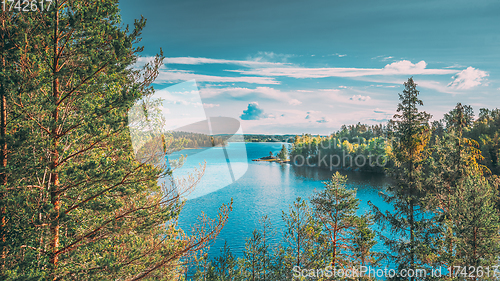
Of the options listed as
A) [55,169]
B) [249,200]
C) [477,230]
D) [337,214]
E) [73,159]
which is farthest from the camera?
[249,200]

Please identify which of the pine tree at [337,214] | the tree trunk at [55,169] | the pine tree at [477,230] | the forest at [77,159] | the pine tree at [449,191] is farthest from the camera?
the pine tree at [337,214]

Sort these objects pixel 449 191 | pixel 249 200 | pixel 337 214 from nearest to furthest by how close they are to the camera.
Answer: pixel 449 191 → pixel 337 214 → pixel 249 200

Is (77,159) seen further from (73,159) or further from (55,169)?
(55,169)

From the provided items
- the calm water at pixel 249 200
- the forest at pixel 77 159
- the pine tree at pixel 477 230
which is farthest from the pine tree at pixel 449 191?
the calm water at pixel 249 200

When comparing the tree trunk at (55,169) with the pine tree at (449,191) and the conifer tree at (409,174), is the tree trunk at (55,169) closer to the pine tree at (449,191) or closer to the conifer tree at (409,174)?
the conifer tree at (409,174)

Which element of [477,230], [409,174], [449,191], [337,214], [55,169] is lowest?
[337,214]

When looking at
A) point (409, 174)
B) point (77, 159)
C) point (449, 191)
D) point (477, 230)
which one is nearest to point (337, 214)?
point (409, 174)

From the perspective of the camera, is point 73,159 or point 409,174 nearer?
point 73,159

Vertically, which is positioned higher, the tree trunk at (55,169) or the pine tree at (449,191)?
the tree trunk at (55,169)

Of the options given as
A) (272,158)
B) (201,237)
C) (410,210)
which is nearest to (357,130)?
(272,158)

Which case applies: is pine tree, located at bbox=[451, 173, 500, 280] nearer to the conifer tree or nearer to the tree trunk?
the conifer tree

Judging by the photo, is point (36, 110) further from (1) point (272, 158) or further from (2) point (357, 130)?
(2) point (357, 130)

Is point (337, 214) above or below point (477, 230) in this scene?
below

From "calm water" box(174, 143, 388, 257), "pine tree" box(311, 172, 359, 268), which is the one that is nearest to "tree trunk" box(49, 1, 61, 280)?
"pine tree" box(311, 172, 359, 268)
